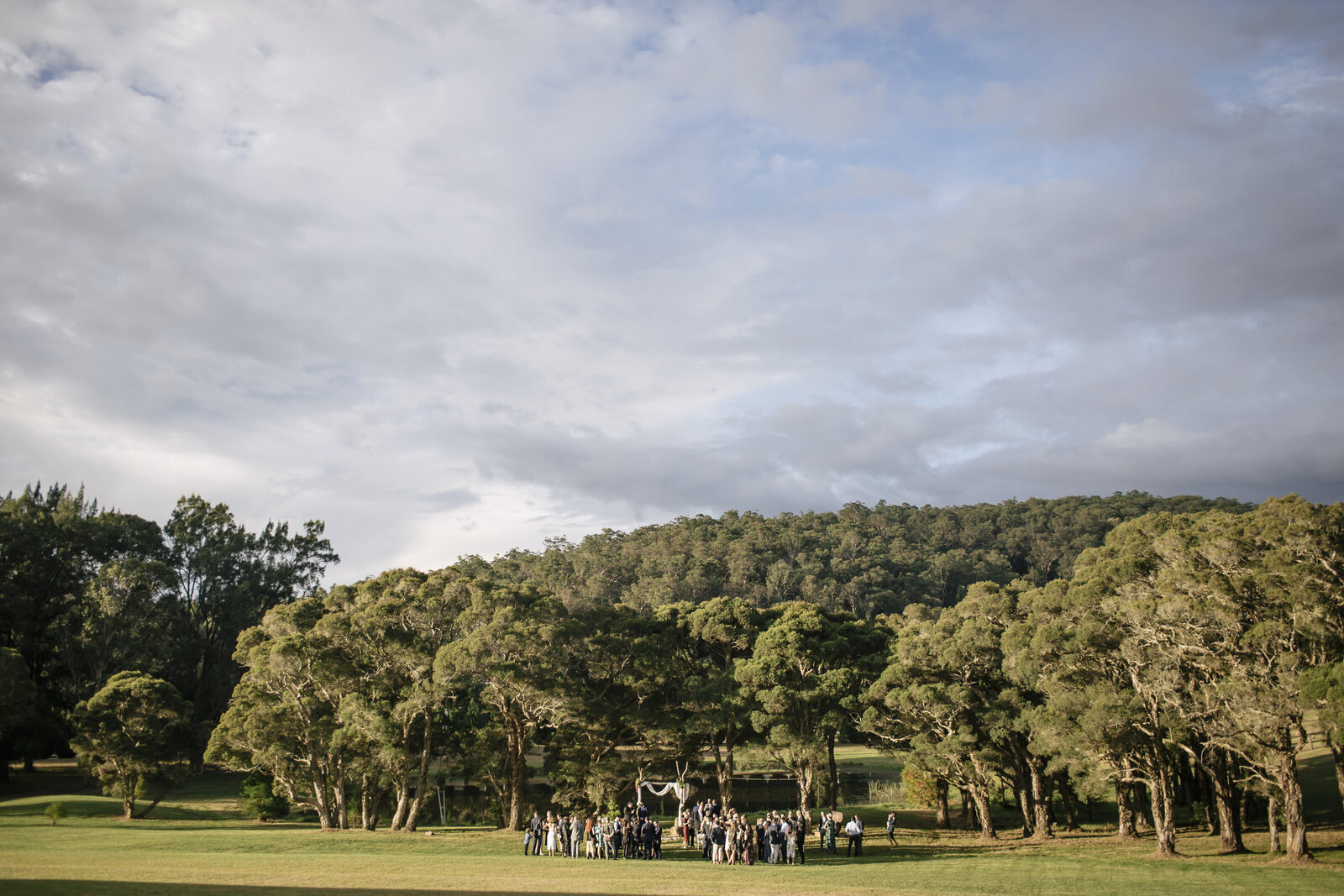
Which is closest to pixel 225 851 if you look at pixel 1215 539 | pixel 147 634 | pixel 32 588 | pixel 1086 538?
pixel 1215 539

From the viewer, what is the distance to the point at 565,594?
87438 millimetres

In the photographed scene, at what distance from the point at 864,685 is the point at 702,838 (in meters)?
13.3

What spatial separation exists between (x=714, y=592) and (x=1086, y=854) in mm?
69508

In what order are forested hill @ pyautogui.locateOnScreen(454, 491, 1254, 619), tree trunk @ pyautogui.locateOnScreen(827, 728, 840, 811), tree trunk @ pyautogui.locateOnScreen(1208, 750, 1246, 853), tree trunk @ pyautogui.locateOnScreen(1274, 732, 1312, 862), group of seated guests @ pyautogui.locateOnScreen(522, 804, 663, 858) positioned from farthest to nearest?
forested hill @ pyautogui.locateOnScreen(454, 491, 1254, 619)
tree trunk @ pyautogui.locateOnScreen(827, 728, 840, 811)
tree trunk @ pyautogui.locateOnScreen(1208, 750, 1246, 853)
group of seated guests @ pyautogui.locateOnScreen(522, 804, 663, 858)
tree trunk @ pyautogui.locateOnScreen(1274, 732, 1312, 862)

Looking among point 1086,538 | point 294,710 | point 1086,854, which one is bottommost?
point 1086,854

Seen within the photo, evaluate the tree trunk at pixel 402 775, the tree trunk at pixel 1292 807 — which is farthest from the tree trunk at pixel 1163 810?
the tree trunk at pixel 402 775

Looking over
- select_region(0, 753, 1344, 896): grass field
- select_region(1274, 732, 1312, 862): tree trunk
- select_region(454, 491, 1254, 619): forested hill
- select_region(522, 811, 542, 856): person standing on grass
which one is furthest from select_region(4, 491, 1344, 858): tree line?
select_region(454, 491, 1254, 619): forested hill

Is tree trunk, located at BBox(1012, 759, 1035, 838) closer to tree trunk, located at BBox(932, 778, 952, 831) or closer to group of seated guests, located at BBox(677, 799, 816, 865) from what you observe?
tree trunk, located at BBox(932, 778, 952, 831)

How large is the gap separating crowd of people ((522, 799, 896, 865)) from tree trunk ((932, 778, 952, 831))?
1081 centimetres

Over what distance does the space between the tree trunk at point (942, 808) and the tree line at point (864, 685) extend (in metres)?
0.14

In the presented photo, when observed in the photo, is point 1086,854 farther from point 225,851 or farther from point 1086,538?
point 1086,538

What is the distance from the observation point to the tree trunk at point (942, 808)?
37.5 meters

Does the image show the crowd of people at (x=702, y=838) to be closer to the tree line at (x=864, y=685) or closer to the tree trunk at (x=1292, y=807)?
the tree line at (x=864, y=685)

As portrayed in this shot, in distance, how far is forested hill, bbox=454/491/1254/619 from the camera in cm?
9619
